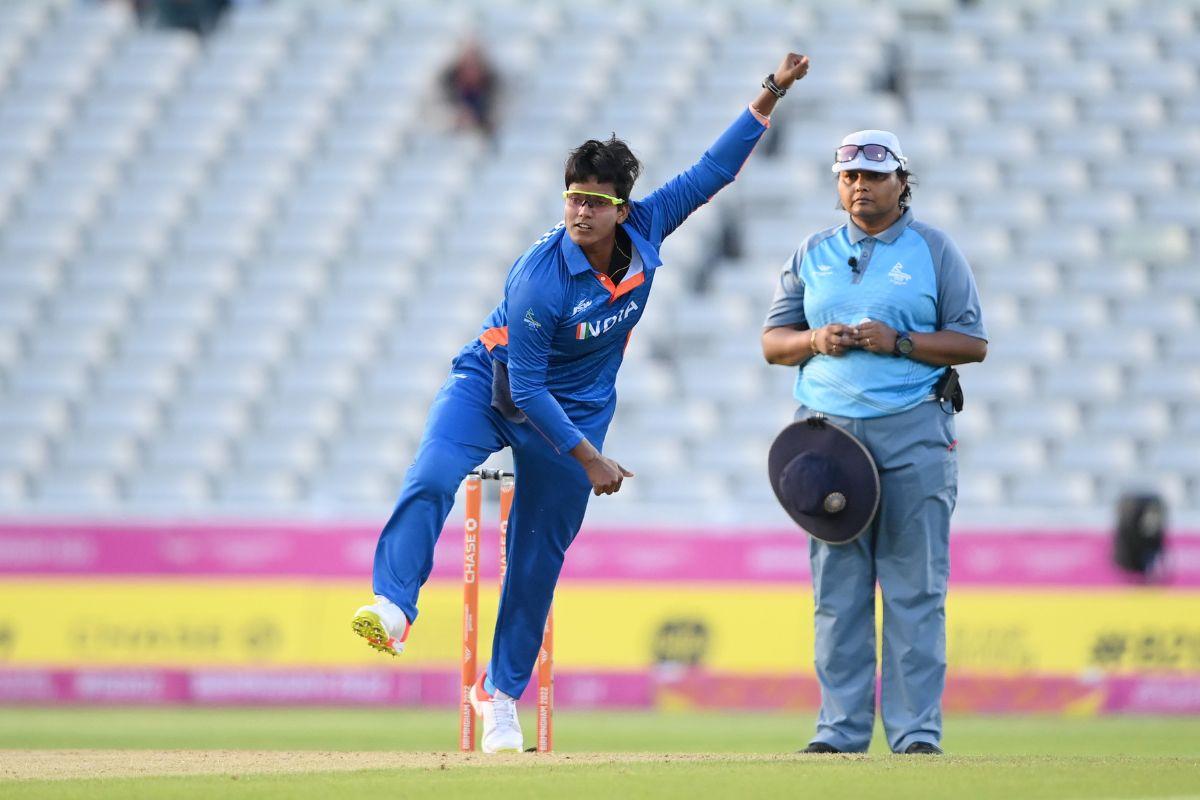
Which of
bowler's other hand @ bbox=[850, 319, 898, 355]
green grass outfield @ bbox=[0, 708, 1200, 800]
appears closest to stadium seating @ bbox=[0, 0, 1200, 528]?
green grass outfield @ bbox=[0, 708, 1200, 800]

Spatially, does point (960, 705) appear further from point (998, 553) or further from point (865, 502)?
point (865, 502)

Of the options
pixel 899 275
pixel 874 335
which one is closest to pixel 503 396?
pixel 874 335

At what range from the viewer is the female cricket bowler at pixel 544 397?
586 centimetres

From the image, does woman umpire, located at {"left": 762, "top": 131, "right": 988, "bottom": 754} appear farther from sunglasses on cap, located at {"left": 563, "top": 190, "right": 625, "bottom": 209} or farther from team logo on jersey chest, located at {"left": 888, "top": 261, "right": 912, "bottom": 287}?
sunglasses on cap, located at {"left": 563, "top": 190, "right": 625, "bottom": 209}

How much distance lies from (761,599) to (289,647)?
10.1ft

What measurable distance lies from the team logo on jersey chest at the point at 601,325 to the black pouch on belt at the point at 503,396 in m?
0.29

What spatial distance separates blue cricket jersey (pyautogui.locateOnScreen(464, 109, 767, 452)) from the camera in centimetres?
586

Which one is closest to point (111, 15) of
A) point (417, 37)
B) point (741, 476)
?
point (417, 37)

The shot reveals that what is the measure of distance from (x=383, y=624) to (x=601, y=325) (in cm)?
120

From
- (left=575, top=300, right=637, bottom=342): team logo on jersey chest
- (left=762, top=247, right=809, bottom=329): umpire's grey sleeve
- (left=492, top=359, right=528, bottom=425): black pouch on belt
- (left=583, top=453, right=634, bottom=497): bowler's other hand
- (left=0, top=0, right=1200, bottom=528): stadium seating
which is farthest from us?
(left=0, top=0, right=1200, bottom=528): stadium seating

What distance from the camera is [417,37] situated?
1841 cm

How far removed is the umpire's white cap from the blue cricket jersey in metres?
0.32

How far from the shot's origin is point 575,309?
593 cm

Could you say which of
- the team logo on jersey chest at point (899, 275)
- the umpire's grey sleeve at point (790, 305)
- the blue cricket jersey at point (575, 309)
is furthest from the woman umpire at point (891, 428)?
the blue cricket jersey at point (575, 309)
